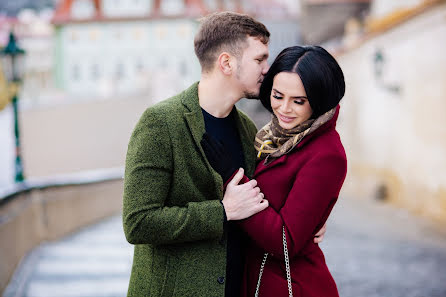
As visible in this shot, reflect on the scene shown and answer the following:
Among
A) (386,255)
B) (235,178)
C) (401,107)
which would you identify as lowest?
(386,255)

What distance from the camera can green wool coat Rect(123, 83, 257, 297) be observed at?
74.1 inches

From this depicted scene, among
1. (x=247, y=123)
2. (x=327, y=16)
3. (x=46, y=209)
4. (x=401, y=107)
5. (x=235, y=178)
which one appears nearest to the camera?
(x=235, y=178)

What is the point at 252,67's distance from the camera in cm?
212

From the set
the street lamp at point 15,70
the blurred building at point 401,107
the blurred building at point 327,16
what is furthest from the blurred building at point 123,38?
the street lamp at point 15,70

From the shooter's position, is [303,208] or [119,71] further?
[119,71]

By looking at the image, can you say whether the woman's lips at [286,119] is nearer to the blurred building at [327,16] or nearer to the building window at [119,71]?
the blurred building at [327,16]

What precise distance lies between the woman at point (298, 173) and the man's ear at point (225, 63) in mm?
152

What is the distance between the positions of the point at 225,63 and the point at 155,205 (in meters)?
0.64

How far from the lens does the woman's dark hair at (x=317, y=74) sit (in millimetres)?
1930

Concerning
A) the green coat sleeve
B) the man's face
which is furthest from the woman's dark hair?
the green coat sleeve

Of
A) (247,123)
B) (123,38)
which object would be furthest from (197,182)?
(123,38)

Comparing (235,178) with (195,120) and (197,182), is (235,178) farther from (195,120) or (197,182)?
(195,120)

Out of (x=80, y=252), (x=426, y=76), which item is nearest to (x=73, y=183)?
(x=80, y=252)

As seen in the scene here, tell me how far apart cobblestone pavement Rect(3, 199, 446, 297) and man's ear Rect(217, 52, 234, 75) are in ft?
9.49
